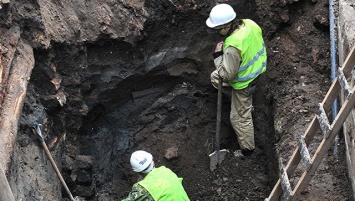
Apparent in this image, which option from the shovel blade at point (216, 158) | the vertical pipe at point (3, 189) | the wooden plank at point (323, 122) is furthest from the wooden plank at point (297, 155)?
the vertical pipe at point (3, 189)

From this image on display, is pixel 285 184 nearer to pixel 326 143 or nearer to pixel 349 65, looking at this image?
pixel 326 143

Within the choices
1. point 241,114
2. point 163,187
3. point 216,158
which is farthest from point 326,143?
point 216,158

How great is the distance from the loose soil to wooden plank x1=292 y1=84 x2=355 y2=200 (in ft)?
2.34

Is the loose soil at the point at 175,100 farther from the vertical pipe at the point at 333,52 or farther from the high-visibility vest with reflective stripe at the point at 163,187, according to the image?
the high-visibility vest with reflective stripe at the point at 163,187

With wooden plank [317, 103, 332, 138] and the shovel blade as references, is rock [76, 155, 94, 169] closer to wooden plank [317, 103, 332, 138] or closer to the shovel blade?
the shovel blade

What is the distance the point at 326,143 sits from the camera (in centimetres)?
534

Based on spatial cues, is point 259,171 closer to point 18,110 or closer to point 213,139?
point 213,139

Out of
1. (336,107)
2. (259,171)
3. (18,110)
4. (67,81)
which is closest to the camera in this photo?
(18,110)

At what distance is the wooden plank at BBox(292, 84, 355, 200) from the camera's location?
17.2ft

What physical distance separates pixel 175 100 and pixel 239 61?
1.47m

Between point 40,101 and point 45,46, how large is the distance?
0.58 meters

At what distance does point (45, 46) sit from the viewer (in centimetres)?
643

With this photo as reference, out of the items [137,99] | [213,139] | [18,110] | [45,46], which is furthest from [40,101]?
[213,139]

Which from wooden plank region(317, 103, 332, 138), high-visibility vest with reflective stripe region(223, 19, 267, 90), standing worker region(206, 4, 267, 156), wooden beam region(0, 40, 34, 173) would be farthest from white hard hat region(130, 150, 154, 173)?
high-visibility vest with reflective stripe region(223, 19, 267, 90)
